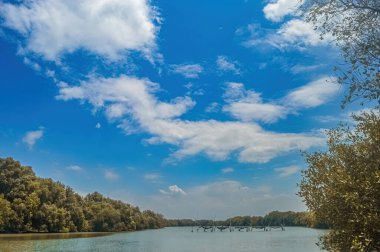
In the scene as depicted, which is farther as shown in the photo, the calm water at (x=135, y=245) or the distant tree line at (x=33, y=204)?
the distant tree line at (x=33, y=204)

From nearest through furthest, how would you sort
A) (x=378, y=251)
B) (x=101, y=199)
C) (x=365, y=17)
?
(x=365, y=17), (x=378, y=251), (x=101, y=199)

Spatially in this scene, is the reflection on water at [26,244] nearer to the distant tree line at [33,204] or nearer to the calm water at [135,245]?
the calm water at [135,245]

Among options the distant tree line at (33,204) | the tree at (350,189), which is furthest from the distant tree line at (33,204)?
the tree at (350,189)

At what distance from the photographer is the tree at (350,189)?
17094 millimetres

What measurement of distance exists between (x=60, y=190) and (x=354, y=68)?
126 metres

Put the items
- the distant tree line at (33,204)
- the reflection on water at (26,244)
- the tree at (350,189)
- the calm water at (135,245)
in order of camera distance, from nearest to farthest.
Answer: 1. the tree at (350,189)
2. the reflection on water at (26,244)
3. the calm water at (135,245)
4. the distant tree line at (33,204)

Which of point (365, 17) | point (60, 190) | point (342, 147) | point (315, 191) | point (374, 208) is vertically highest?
point (60, 190)

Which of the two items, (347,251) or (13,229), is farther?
(13,229)

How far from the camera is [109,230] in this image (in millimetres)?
169375

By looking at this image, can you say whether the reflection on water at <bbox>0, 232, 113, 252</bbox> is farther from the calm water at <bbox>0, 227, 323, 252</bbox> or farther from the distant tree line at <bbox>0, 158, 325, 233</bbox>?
the distant tree line at <bbox>0, 158, 325, 233</bbox>

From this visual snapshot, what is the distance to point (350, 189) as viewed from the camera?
18.2m

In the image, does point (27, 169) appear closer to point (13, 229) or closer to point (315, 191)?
point (13, 229)

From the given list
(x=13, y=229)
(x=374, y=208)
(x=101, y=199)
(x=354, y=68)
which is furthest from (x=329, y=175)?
(x=101, y=199)

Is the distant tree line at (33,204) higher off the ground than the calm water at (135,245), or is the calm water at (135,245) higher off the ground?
the distant tree line at (33,204)
